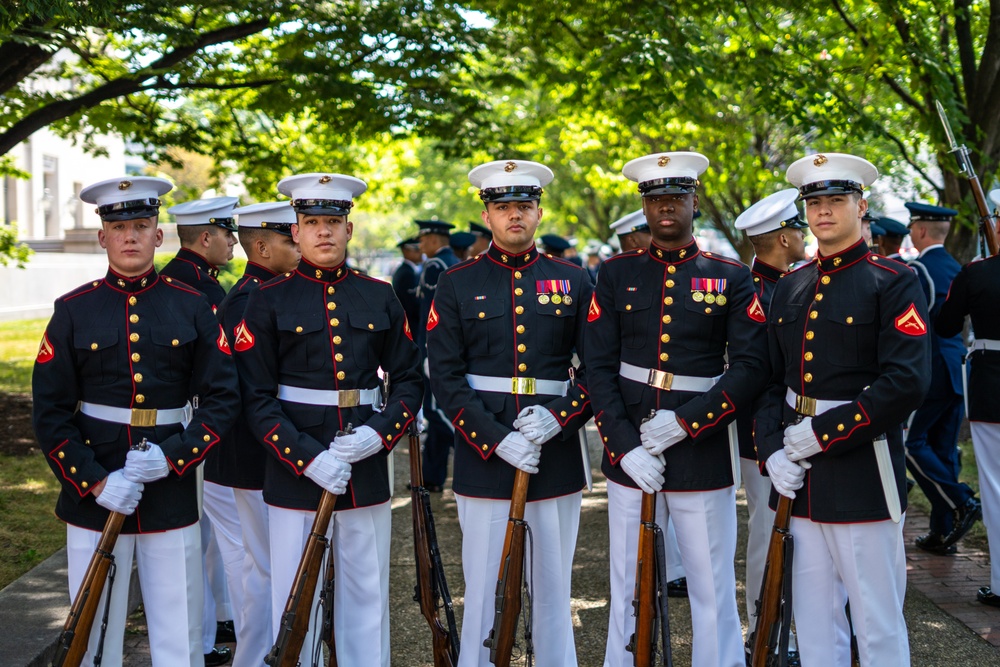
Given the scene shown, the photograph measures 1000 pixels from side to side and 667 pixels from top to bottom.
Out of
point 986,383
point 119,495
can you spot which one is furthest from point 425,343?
point 119,495

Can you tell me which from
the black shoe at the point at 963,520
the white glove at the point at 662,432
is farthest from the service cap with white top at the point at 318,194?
the black shoe at the point at 963,520

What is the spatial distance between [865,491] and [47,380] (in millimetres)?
3226

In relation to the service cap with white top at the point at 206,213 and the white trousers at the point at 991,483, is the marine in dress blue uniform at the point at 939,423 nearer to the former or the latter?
the white trousers at the point at 991,483

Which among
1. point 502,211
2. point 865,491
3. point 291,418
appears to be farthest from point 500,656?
point 502,211

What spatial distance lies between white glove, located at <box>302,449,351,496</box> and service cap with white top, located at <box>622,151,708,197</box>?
1.74m

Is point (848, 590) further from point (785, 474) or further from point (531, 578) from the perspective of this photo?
point (531, 578)

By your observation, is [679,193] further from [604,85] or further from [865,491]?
[604,85]

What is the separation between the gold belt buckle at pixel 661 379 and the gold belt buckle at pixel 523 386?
52cm

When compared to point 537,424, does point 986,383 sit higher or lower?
higher

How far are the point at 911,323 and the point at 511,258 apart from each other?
1.74m

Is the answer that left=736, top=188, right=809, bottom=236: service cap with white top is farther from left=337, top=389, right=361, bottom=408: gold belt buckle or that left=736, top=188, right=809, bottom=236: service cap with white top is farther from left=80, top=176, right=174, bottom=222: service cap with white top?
left=80, top=176, right=174, bottom=222: service cap with white top

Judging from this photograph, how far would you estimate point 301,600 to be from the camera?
3934 mm

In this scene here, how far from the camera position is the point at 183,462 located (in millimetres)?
3980

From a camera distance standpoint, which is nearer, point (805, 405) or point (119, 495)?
point (119, 495)
